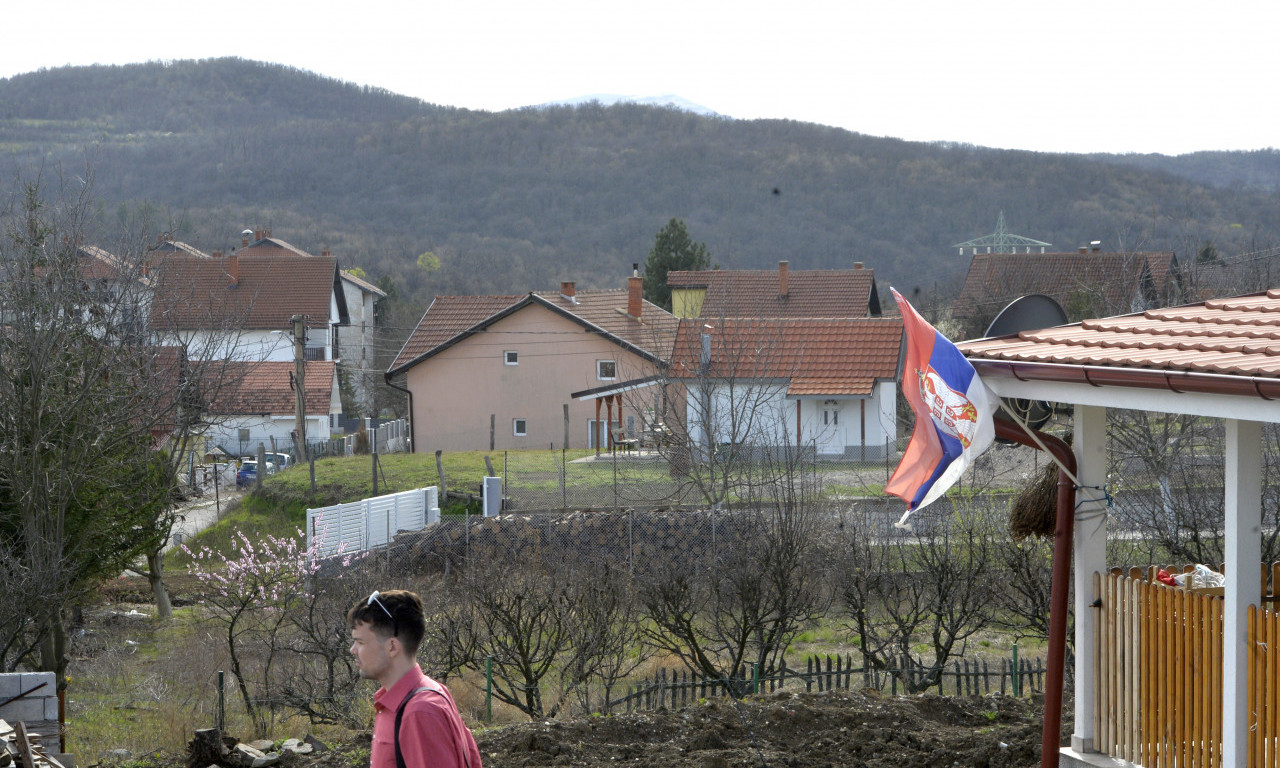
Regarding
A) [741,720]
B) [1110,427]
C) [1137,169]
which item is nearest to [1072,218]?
[1137,169]

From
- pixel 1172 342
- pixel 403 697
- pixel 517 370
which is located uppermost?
pixel 517 370

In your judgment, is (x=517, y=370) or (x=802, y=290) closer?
(x=517, y=370)

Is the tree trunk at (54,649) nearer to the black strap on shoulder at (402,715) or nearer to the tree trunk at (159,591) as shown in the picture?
the tree trunk at (159,591)

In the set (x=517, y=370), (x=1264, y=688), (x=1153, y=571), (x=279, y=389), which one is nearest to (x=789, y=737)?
(x=1153, y=571)

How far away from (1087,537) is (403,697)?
463 centimetres

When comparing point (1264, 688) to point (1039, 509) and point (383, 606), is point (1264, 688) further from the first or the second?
A: point (383, 606)

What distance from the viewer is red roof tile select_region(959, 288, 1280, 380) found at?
5383 millimetres

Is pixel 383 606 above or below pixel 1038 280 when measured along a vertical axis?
below

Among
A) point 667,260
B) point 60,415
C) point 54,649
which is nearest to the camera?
point 60,415

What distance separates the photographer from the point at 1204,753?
5.92 meters

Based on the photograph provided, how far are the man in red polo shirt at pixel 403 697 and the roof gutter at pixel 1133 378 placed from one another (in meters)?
3.79

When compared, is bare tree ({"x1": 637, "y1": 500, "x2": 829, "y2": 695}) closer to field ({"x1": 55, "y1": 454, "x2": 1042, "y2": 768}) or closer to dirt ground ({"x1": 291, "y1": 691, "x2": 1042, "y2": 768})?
field ({"x1": 55, "y1": 454, "x2": 1042, "y2": 768})

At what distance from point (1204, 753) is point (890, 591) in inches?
366

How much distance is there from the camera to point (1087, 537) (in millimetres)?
6723
